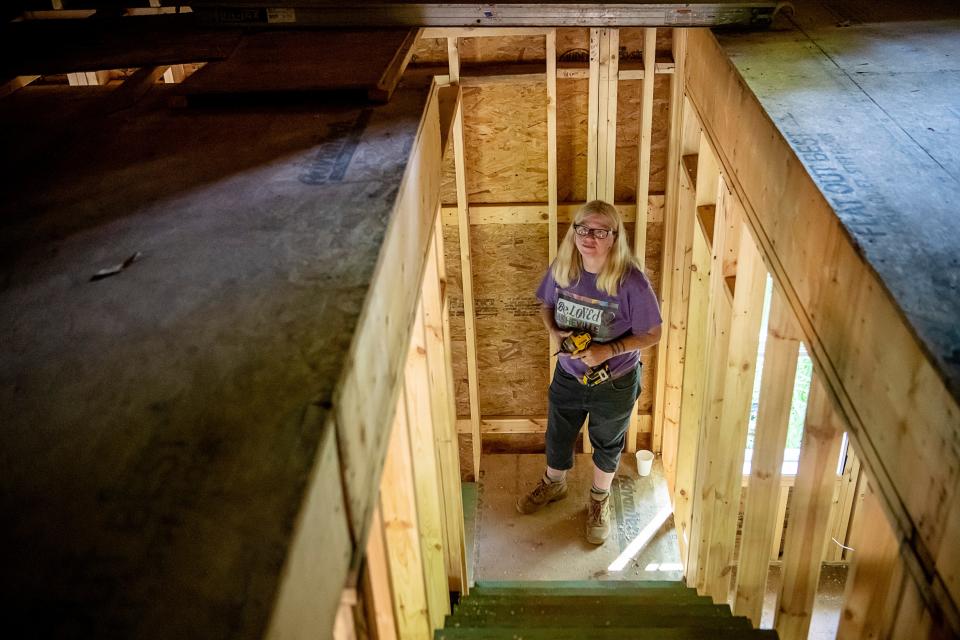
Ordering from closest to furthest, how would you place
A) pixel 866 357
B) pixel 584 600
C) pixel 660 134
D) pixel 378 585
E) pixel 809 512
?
pixel 866 357 < pixel 378 585 < pixel 809 512 < pixel 584 600 < pixel 660 134

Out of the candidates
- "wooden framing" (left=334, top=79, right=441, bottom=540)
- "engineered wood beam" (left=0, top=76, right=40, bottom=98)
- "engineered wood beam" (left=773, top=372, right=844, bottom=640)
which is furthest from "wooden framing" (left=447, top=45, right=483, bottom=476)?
"engineered wood beam" (left=773, top=372, right=844, bottom=640)

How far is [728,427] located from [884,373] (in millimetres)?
1624

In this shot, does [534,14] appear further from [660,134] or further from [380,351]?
[380,351]

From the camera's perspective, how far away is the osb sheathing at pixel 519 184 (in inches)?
162

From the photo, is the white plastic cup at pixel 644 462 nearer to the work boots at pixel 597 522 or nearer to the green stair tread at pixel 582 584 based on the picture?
the work boots at pixel 597 522

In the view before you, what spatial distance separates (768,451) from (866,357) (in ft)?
3.41

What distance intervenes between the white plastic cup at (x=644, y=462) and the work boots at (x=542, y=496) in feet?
1.82

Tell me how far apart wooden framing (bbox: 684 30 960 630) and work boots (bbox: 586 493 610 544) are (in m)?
2.41

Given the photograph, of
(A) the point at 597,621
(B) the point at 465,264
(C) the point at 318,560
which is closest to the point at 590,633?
(A) the point at 597,621

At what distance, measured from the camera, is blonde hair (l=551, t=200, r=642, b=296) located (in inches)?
127

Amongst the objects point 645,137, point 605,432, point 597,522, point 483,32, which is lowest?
point 597,522

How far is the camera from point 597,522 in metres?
4.39

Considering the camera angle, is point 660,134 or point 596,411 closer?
point 596,411

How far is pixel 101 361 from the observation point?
51.4 inches
